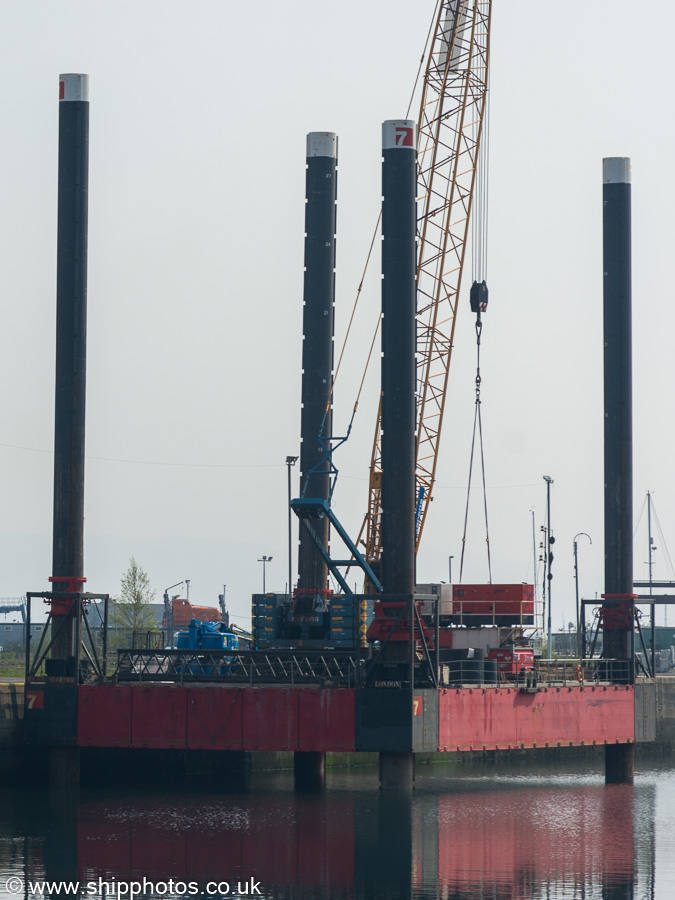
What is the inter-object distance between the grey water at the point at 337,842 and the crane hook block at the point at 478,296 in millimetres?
22158

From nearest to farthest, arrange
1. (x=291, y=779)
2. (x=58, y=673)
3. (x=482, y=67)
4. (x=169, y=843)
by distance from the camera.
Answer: (x=169, y=843) < (x=58, y=673) < (x=291, y=779) < (x=482, y=67)

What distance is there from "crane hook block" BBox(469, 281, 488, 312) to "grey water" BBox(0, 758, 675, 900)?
72.7 ft

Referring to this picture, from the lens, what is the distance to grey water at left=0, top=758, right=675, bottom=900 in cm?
4331

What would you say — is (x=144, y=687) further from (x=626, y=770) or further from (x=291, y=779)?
(x=626, y=770)

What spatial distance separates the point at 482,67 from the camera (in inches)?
2940

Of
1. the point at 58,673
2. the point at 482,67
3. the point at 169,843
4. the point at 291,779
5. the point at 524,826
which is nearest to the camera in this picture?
the point at 169,843

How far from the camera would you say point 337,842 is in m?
50.4

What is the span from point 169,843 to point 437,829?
1015 cm

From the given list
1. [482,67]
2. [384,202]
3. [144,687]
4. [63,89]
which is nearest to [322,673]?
[144,687]
